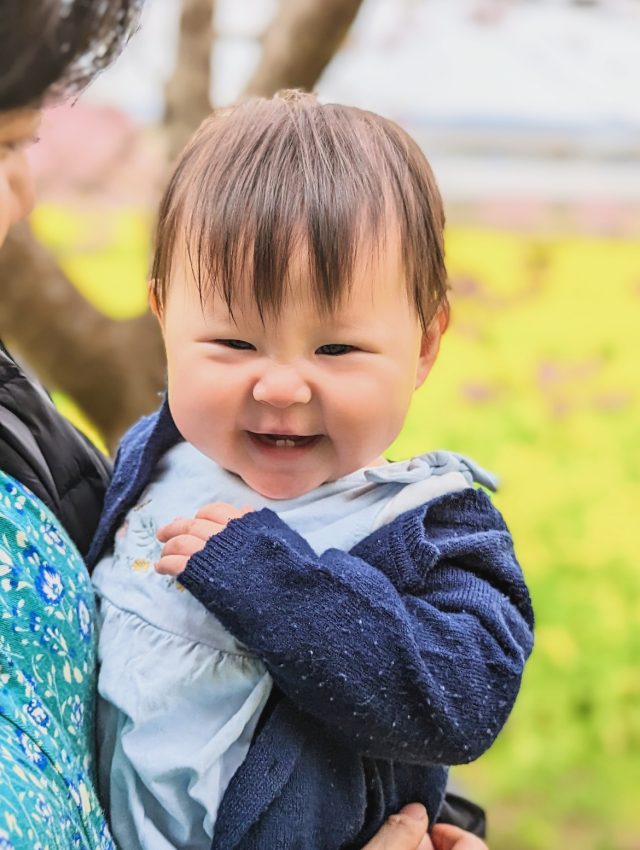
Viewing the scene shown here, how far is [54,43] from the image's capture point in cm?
71

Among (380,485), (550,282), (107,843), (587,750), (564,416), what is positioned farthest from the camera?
(550,282)

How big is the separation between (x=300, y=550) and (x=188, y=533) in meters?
0.11

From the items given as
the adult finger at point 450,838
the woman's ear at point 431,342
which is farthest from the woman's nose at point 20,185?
the adult finger at point 450,838

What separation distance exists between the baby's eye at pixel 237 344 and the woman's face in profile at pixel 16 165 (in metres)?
0.23

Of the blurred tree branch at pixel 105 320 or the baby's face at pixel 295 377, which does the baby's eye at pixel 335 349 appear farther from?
the blurred tree branch at pixel 105 320

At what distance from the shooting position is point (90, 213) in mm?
4262

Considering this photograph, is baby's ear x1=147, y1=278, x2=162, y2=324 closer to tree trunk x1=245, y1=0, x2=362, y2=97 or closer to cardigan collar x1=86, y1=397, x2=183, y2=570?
cardigan collar x1=86, y1=397, x2=183, y2=570

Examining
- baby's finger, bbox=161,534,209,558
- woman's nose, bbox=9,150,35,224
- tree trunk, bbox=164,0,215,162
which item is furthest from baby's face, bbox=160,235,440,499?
tree trunk, bbox=164,0,215,162

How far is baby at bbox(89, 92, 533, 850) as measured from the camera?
98 cm

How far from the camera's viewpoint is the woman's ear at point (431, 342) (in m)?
1.16

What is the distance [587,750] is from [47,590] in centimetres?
254

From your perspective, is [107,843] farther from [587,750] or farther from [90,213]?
[90,213]

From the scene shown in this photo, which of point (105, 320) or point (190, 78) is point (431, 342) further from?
→ point (190, 78)

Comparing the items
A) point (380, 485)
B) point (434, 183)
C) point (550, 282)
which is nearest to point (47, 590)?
point (380, 485)
